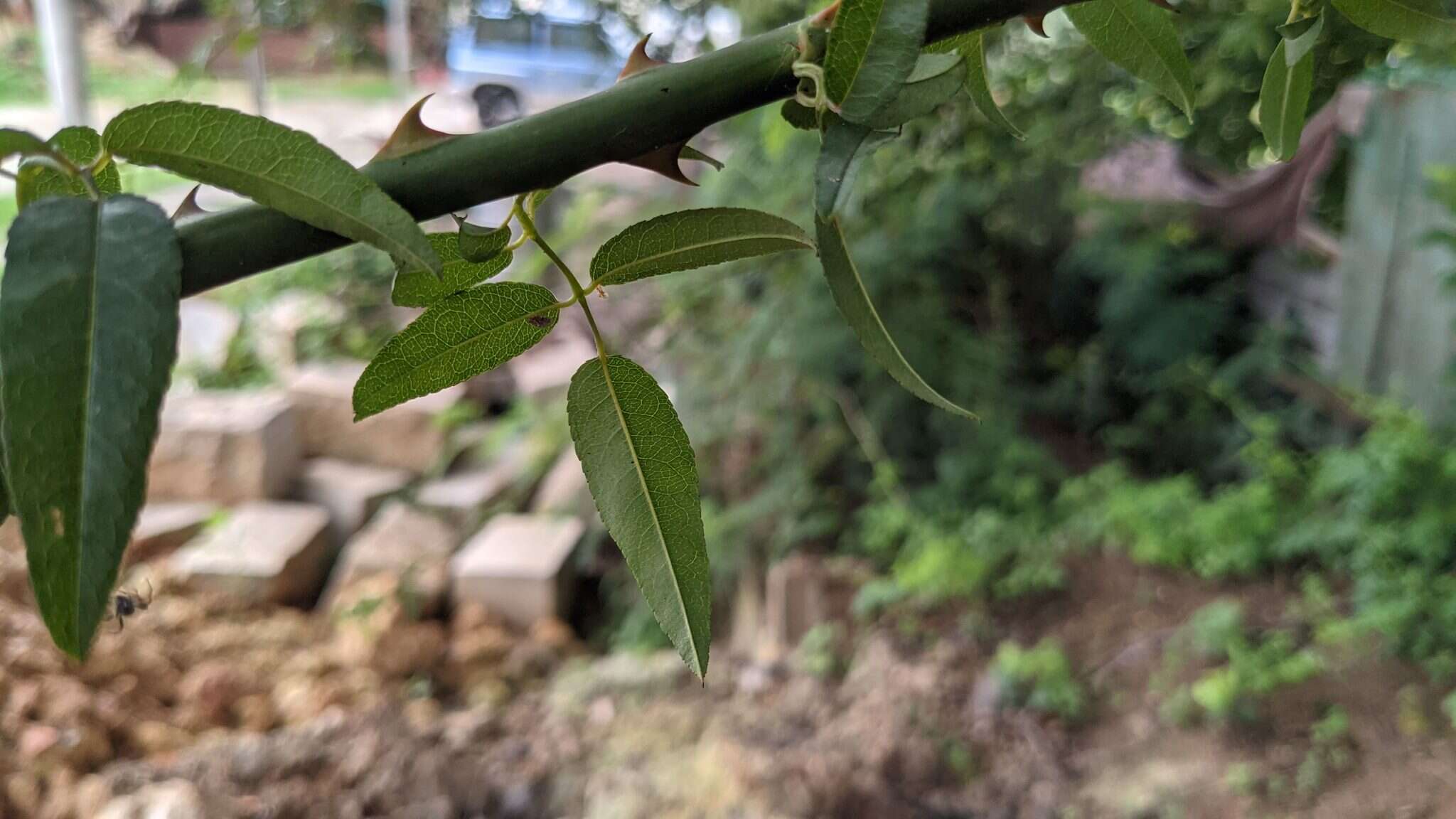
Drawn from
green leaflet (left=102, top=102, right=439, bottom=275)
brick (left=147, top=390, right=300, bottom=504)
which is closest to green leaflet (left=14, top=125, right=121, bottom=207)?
green leaflet (left=102, top=102, right=439, bottom=275)

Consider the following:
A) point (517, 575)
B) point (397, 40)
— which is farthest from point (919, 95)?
point (397, 40)

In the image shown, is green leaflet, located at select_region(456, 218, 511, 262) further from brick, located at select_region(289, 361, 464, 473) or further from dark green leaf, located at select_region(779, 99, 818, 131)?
brick, located at select_region(289, 361, 464, 473)

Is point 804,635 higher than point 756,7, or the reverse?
point 756,7

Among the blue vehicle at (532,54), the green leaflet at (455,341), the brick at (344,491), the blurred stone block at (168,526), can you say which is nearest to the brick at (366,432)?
the brick at (344,491)

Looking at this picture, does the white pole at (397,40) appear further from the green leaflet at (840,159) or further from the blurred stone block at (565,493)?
the green leaflet at (840,159)

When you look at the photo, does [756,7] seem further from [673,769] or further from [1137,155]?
[673,769]

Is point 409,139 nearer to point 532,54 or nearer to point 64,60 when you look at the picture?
point 64,60

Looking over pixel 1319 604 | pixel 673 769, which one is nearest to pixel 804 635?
pixel 673 769
